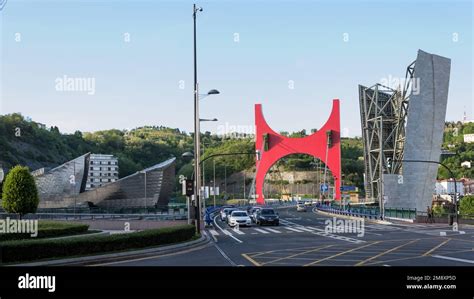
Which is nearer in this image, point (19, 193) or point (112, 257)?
point (112, 257)

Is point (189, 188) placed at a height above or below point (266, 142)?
below

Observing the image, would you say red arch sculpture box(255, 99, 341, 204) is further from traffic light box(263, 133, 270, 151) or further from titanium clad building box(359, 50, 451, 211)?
titanium clad building box(359, 50, 451, 211)

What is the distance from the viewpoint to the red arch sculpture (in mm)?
126500

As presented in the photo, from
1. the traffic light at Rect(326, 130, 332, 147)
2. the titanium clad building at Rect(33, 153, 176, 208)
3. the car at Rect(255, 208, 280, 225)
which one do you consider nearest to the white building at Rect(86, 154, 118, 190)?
the traffic light at Rect(326, 130, 332, 147)

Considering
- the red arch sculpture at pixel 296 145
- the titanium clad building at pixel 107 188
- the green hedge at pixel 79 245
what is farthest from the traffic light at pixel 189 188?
the red arch sculpture at pixel 296 145

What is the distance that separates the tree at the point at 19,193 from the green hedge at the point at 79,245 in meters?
15.4

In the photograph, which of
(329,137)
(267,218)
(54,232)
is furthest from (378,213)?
(329,137)

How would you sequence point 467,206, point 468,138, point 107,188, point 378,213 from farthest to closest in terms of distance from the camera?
point 468,138 → point 107,188 → point 378,213 → point 467,206

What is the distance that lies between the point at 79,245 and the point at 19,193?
18904 millimetres

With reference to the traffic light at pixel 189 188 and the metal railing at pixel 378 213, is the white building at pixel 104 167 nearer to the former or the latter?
the metal railing at pixel 378 213

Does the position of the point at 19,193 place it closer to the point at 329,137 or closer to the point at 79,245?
the point at 79,245

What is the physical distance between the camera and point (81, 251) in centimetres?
1983

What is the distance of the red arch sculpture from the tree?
91.5 m

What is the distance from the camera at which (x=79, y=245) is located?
19766 millimetres
